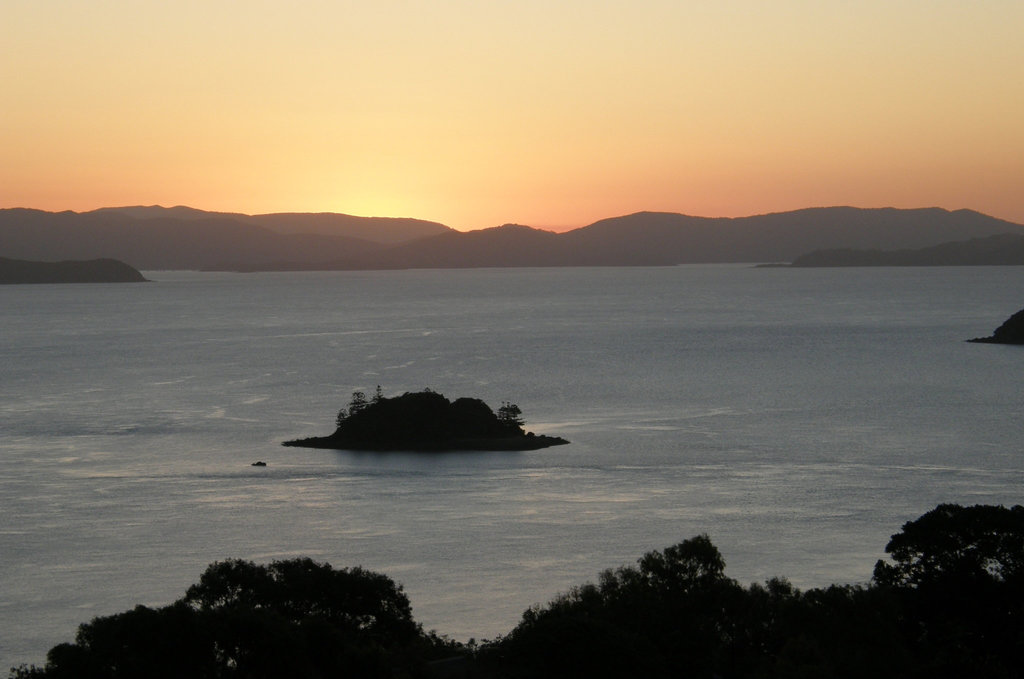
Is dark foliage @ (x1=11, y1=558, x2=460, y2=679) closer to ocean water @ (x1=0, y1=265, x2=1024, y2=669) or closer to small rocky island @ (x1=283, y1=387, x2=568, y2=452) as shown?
ocean water @ (x1=0, y1=265, x2=1024, y2=669)

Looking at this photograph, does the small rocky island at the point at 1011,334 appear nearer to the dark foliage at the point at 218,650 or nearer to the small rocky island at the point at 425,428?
the small rocky island at the point at 425,428

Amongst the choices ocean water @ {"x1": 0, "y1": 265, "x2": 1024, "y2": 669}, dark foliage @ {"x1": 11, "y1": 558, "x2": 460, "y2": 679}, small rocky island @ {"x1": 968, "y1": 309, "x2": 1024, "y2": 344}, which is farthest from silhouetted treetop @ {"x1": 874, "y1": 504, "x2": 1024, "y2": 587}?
small rocky island @ {"x1": 968, "y1": 309, "x2": 1024, "y2": 344}

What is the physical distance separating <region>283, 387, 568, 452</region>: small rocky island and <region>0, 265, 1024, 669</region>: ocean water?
6.97 ft

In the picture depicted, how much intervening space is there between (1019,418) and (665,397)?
74.2 feet

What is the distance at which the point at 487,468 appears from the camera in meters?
59.2

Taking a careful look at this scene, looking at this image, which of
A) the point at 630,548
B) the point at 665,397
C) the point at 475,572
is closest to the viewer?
the point at 475,572

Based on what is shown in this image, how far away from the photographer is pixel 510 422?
67.2 m

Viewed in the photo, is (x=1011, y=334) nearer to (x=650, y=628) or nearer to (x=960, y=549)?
(x=960, y=549)

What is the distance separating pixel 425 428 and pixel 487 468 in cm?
857

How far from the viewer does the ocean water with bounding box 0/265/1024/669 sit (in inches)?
1577

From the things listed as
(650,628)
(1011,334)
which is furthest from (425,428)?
(1011,334)

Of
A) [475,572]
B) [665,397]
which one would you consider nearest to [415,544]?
[475,572]

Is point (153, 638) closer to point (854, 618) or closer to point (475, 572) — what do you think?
point (854, 618)

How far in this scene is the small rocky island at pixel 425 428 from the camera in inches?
2574
